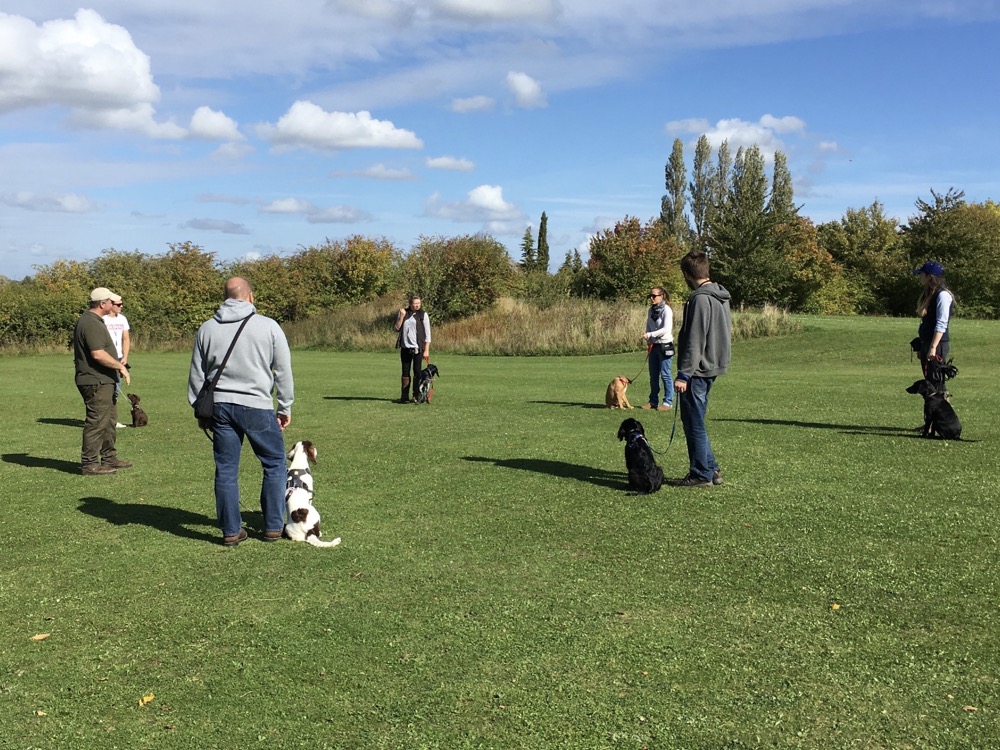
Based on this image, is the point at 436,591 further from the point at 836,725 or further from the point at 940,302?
the point at 940,302

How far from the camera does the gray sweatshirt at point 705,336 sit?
7488 mm

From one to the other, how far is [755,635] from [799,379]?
616 inches

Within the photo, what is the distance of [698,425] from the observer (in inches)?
302

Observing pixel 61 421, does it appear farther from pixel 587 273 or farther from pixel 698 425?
pixel 587 273

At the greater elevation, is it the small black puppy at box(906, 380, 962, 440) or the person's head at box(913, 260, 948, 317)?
the person's head at box(913, 260, 948, 317)

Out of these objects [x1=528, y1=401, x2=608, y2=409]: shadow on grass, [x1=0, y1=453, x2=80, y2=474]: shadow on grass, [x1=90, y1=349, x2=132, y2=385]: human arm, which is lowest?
[x1=0, y1=453, x2=80, y2=474]: shadow on grass

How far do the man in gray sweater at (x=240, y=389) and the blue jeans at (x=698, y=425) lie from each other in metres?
3.59

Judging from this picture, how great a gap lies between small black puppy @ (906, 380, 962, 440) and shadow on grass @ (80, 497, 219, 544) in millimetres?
8093

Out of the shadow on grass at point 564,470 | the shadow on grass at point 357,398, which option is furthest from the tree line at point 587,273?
the shadow on grass at point 564,470

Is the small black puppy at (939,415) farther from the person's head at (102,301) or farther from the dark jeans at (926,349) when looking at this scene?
the person's head at (102,301)

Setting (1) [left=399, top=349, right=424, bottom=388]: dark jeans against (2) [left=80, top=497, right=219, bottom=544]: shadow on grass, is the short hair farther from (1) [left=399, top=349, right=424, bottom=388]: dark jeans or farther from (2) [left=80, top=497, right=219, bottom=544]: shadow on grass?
(1) [left=399, top=349, right=424, bottom=388]: dark jeans

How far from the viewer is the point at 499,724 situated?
354cm

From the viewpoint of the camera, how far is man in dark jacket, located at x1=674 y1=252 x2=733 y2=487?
7488 millimetres

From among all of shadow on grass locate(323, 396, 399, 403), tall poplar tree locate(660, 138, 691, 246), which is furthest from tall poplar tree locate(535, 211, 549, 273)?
shadow on grass locate(323, 396, 399, 403)
